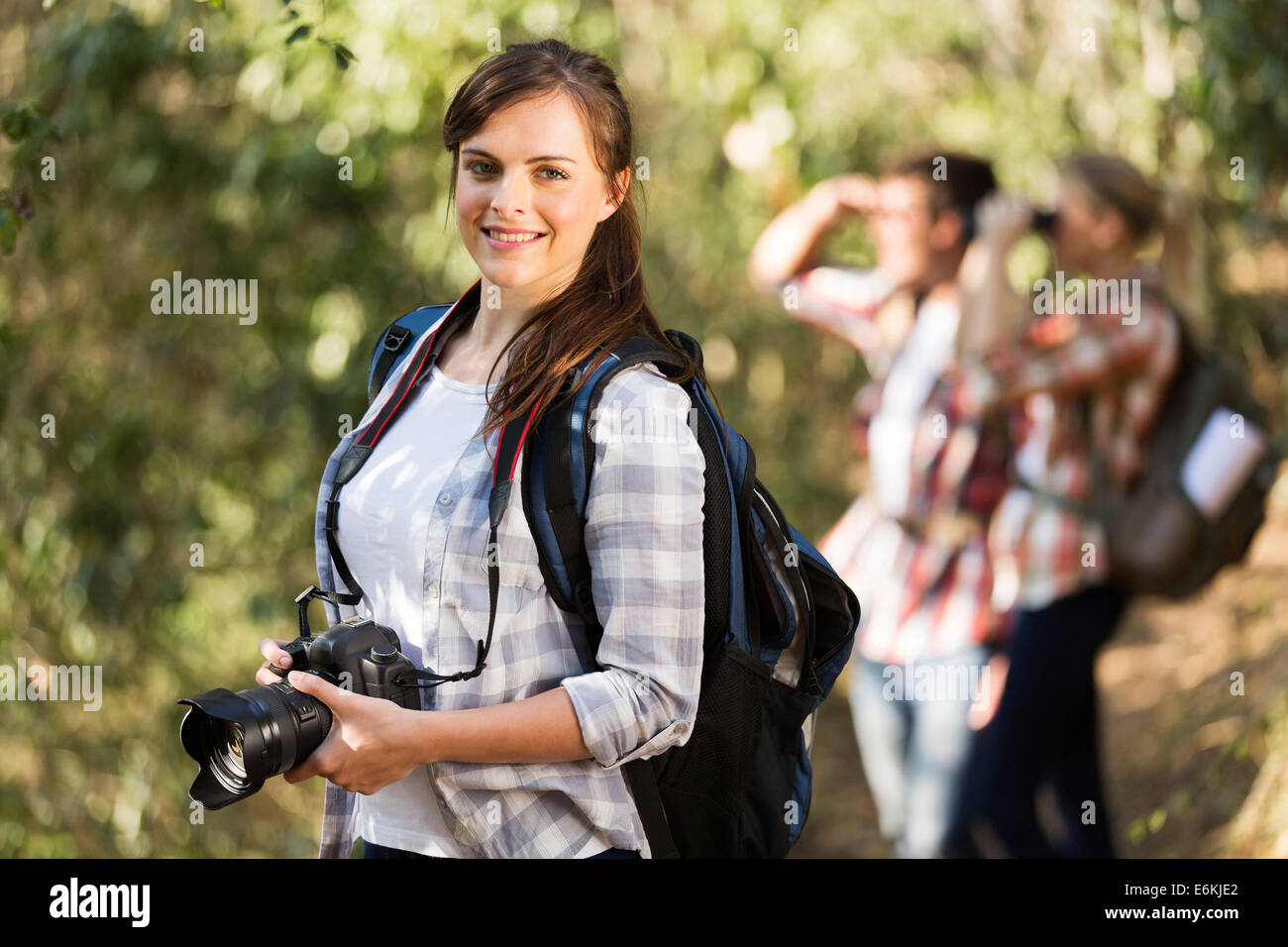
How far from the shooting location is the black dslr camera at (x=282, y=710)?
133 cm

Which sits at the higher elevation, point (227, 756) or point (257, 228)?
point (257, 228)

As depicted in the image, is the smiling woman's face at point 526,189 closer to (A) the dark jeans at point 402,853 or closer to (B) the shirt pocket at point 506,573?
(B) the shirt pocket at point 506,573

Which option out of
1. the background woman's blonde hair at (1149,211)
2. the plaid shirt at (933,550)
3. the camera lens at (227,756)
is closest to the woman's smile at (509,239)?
the camera lens at (227,756)

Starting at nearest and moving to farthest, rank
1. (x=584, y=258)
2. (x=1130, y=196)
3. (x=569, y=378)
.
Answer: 1. (x=569, y=378)
2. (x=584, y=258)
3. (x=1130, y=196)

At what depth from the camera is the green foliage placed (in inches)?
134

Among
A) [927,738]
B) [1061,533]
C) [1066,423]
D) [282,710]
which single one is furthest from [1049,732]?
[282,710]

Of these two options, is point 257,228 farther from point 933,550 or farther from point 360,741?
point 360,741

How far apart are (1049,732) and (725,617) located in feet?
6.95


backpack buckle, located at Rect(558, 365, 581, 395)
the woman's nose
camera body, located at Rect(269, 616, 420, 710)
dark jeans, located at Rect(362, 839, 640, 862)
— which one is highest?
the woman's nose

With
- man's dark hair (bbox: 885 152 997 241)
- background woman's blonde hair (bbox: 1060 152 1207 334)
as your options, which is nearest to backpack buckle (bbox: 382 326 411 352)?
man's dark hair (bbox: 885 152 997 241)

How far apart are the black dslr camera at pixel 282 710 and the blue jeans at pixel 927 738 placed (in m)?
2.09

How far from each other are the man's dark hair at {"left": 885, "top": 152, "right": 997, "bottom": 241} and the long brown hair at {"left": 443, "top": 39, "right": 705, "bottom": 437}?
224 centimetres

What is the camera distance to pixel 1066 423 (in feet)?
11.2

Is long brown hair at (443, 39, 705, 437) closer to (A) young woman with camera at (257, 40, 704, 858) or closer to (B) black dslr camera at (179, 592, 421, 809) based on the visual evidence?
(A) young woman with camera at (257, 40, 704, 858)
